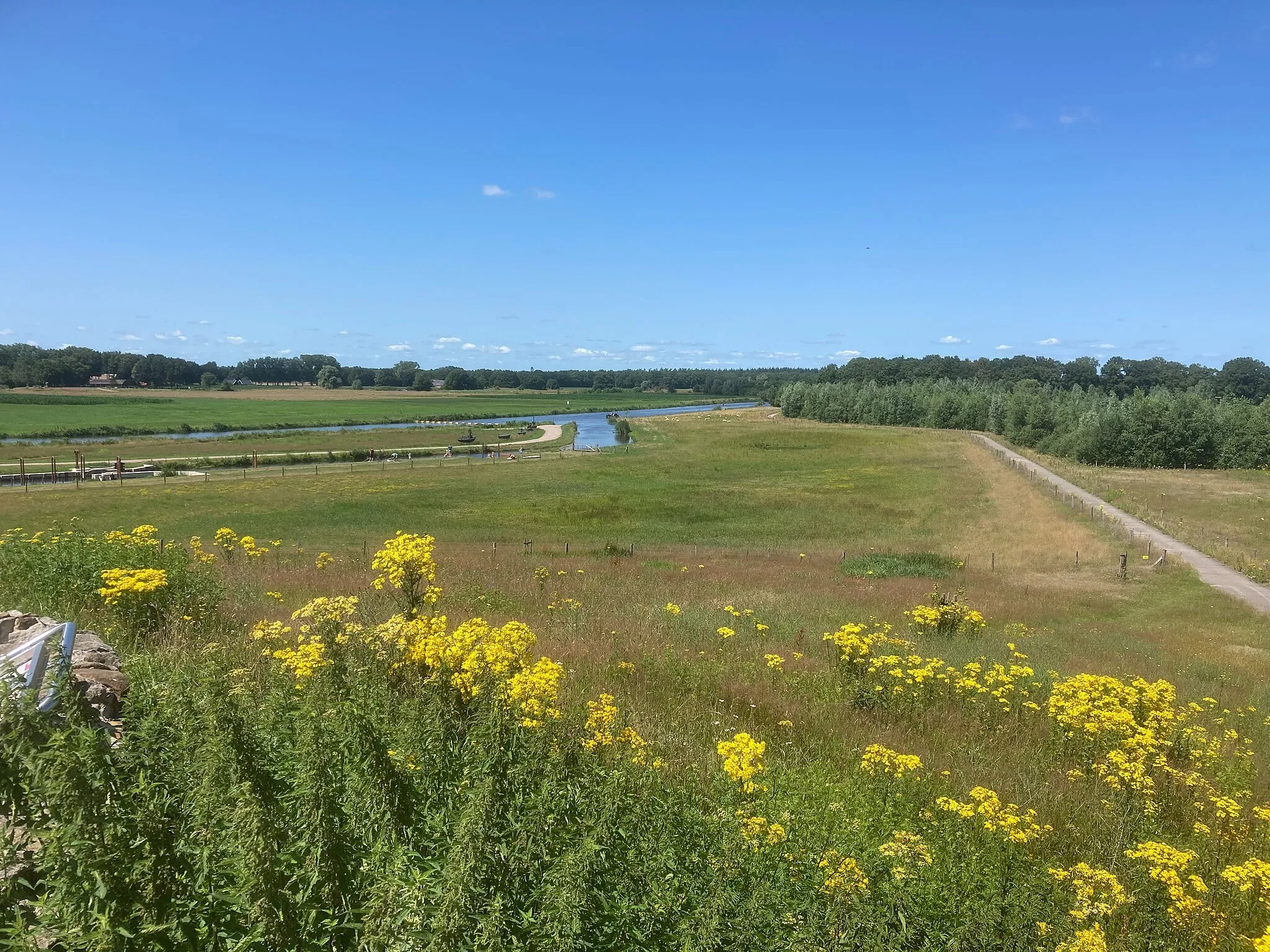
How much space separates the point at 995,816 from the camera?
6035 mm

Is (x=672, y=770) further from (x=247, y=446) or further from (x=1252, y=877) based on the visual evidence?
(x=247, y=446)

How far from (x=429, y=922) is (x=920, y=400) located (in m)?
149

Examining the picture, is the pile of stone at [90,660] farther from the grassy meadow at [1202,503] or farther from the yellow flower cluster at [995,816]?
the grassy meadow at [1202,503]

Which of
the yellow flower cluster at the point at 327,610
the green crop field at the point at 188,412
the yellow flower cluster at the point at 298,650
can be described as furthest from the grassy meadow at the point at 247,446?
the yellow flower cluster at the point at 327,610

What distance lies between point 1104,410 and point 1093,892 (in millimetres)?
102400

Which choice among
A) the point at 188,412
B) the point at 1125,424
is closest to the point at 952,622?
the point at 1125,424

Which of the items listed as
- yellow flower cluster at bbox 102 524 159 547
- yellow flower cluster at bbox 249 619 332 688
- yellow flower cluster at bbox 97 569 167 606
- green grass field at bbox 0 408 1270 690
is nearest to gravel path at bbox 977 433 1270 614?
green grass field at bbox 0 408 1270 690

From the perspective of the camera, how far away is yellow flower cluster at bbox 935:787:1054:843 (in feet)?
18.9

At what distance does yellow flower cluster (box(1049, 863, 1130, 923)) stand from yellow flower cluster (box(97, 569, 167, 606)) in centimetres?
1044

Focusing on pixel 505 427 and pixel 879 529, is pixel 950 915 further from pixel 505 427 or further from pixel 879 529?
pixel 505 427

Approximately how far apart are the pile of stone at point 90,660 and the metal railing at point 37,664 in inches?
24.8

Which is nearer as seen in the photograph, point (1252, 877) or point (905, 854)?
point (905, 854)

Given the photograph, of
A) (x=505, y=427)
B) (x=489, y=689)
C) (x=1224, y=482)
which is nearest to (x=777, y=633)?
(x=489, y=689)

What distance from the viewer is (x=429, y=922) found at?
9.56 ft
